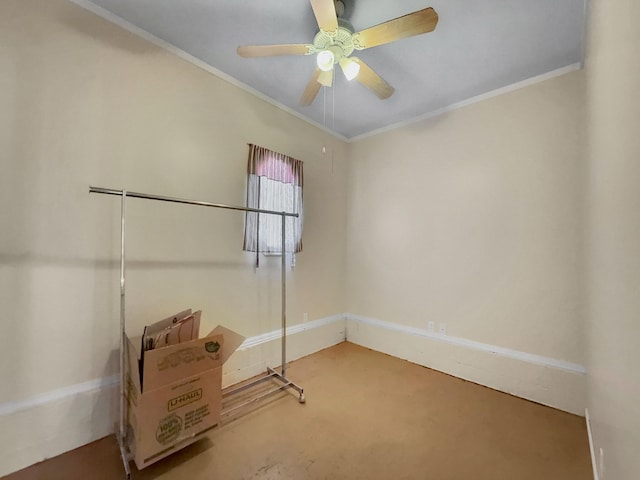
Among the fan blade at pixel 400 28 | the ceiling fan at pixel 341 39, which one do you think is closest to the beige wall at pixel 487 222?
the ceiling fan at pixel 341 39

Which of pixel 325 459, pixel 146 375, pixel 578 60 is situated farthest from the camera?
pixel 578 60

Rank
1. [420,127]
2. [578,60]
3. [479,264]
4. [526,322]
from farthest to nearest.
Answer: [420,127], [479,264], [526,322], [578,60]

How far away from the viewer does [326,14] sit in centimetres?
143

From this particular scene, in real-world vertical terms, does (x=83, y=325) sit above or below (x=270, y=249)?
below

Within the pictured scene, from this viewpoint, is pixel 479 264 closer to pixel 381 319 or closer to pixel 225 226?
pixel 381 319

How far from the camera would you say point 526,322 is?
2.26 m

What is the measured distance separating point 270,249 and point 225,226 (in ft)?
1.63

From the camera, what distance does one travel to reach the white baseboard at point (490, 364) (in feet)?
6.73

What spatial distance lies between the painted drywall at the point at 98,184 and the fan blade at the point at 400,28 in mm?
1373

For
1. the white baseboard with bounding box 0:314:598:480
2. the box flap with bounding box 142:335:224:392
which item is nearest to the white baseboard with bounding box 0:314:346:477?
the white baseboard with bounding box 0:314:598:480

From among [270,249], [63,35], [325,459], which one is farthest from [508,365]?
[63,35]

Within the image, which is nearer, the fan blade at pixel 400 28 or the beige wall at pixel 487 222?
the fan blade at pixel 400 28

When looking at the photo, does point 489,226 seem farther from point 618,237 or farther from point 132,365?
point 132,365

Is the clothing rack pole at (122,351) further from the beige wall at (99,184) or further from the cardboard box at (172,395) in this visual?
the beige wall at (99,184)
